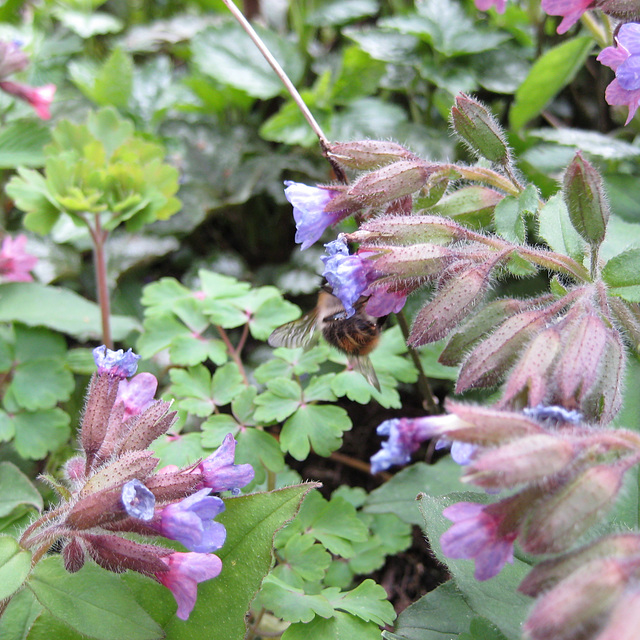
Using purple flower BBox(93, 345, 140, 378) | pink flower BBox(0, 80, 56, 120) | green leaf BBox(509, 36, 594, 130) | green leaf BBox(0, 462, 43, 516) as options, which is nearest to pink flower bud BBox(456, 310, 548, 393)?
purple flower BBox(93, 345, 140, 378)

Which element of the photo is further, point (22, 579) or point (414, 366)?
point (414, 366)

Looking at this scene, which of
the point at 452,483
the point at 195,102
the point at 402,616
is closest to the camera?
the point at 402,616

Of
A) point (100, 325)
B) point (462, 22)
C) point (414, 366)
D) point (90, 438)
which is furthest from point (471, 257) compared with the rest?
point (462, 22)

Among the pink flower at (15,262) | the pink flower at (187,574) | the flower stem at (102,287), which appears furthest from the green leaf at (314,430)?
the pink flower at (15,262)

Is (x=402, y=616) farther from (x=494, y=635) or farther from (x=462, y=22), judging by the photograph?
(x=462, y=22)

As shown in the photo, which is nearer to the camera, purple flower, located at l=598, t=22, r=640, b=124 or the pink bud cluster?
the pink bud cluster

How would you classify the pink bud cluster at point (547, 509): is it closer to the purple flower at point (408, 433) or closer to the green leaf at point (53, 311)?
the purple flower at point (408, 433)

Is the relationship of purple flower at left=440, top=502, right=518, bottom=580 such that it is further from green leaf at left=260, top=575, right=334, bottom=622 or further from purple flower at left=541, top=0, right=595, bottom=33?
purple flower at left=541, top=0, right=595, bottom=33
